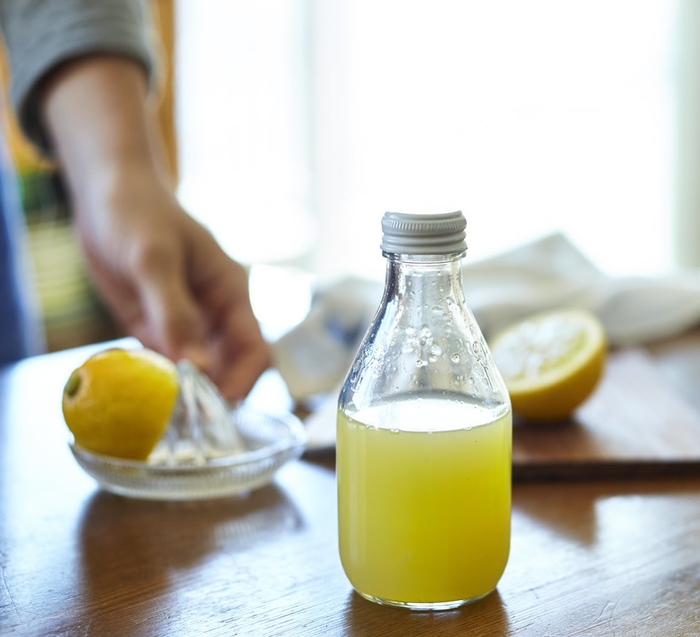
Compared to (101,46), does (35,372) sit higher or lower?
lower

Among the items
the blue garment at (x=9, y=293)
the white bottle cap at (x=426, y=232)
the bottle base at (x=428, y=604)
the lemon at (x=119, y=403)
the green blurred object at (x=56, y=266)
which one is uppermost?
the white bottle cap at (x=426, y=232)

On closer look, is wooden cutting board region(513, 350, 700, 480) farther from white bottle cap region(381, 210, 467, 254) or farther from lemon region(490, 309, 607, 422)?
white bottle cap region(381, 210, 467, 254)

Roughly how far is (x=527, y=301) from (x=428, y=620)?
74cm

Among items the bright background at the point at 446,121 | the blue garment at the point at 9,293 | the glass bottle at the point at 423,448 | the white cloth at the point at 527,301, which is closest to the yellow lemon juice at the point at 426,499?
the glass bottle at the point at 423,448

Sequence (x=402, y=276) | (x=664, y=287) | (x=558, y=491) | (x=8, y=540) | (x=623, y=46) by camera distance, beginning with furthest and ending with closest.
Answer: (x=623, y=46)
(x=664, y=287)
(x=558, y=491)
(x=8, y=540)
(x=402, y=276)

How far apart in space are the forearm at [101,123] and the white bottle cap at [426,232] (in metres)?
0.67

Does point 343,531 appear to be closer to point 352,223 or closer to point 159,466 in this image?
point 159,466

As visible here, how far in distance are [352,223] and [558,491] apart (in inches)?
102

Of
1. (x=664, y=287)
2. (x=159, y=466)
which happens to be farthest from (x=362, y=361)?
(x=664, y=287)

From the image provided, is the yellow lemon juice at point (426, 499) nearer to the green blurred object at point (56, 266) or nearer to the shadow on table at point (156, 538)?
the shadow on table at point (156, 538)

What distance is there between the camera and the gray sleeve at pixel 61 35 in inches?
48.8

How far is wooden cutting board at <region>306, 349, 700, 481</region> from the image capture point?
88 centimetres

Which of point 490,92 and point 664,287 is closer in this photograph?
point 664,287

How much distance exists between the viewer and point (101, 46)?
1.24 m
